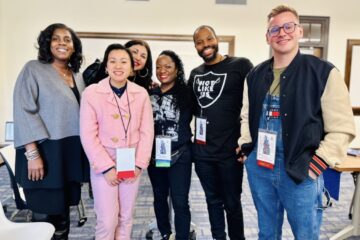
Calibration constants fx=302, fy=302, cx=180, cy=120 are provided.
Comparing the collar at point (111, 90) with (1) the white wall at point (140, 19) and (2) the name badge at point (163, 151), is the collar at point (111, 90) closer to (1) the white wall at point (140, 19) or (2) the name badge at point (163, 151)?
(2) the name badge at point (163, 151)

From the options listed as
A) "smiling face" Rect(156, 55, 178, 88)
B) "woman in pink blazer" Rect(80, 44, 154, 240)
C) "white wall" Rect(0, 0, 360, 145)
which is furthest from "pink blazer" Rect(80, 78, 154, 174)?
"white wall" Rect(0, 0, 360, 145)

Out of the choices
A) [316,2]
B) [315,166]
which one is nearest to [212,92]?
[315,166]

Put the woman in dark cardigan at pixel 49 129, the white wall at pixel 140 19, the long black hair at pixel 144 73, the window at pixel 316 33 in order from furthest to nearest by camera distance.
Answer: the window at pixel 316 33, the white wall at pixel 140 19, the long black hair at pixel 144 73, the woman in dark cardigan at pixel 49 129

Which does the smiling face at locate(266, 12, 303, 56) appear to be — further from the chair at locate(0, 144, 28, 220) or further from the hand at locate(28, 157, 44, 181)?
the chair at locate(0, 144, 28, 220)

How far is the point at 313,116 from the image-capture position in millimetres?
1364

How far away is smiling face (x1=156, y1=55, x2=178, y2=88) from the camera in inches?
78.2

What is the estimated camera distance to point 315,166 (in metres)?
1.36

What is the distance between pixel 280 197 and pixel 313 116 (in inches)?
17.2

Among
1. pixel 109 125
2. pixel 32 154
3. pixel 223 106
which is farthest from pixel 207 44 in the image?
pixel 32 154

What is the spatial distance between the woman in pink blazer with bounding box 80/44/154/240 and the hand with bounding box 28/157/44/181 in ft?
0.83

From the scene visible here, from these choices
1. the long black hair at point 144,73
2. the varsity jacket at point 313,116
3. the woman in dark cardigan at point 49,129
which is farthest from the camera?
the long black hair at point 144,73

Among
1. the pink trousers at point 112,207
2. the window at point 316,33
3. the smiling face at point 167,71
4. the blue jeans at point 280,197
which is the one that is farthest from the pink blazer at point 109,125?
the window at point 316,33

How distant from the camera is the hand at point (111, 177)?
169 cm

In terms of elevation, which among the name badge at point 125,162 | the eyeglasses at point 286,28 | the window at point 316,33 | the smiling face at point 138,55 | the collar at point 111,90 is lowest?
the name badge at point 125,162
